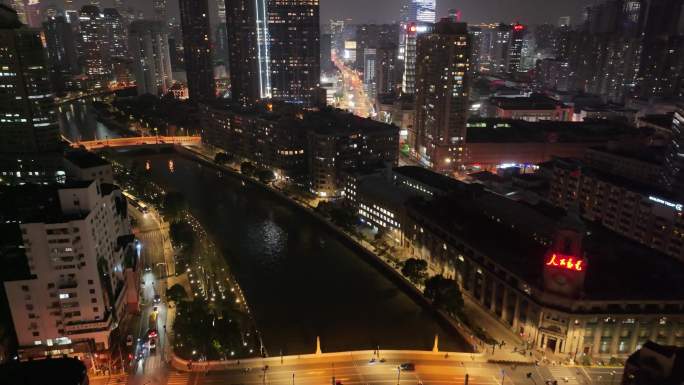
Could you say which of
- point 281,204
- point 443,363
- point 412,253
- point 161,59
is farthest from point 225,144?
point 161,59

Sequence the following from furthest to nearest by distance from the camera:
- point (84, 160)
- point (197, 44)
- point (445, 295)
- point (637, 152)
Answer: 1. point (197, 44)
2. point (637, 152)
3. point (84, 160)
4. point (445, 295)

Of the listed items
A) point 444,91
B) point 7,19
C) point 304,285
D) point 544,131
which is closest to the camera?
point 304,285

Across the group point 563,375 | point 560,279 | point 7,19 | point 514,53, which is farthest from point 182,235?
point 514,53

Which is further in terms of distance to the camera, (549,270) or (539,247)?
(539,247)

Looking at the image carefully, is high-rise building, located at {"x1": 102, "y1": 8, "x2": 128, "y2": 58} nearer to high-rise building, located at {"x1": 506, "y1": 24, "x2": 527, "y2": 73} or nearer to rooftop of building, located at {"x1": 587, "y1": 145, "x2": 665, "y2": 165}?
high-rise building, located at {"x1": 506, "y1": 24, "x2": 527, "y2": 73}

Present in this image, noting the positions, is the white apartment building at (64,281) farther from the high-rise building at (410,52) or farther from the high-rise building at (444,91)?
the high-rise building at (410,52)

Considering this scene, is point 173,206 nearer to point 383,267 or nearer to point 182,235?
point 182,235
